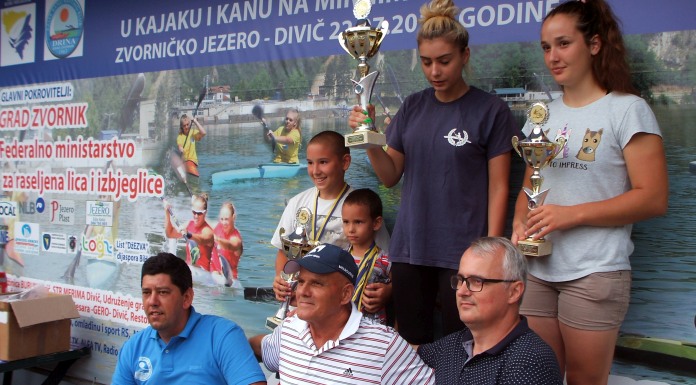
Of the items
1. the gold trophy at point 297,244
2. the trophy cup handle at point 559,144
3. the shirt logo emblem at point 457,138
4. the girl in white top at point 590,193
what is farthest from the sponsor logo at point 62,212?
the trophy cup handle at point 559,144

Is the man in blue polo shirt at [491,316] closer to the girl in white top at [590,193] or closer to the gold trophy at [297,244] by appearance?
the girl in white top at [590,193]

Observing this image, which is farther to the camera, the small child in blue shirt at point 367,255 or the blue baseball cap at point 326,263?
the small child in blue shirt at point 367,255

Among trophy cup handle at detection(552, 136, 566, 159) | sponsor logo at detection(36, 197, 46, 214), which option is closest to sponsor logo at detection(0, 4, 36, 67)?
sponsor logo at detection(36, 197, 46, 214)

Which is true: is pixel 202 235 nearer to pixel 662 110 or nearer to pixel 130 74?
pixel 130 74

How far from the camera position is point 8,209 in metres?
5.69

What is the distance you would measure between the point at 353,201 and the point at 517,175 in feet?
2.52

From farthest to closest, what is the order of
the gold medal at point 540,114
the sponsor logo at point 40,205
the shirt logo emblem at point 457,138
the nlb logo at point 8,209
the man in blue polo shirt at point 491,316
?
the nlb logo at point 8,209 → the sponsor logo at point 40,205 → the shirt logo emblem at point 457,138 → the gold medal at point 540,114 → the man in blue polo shirt at point 491,316

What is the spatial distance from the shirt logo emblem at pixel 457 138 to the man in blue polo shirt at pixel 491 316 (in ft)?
2.12

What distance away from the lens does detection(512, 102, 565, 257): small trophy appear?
2.49 metres

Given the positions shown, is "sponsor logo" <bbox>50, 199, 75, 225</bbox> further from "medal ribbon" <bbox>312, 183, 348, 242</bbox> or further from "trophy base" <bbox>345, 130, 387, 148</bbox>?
"trophy base" <bbox>345, 130, 387, 148</bbox>

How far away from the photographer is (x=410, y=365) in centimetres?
236

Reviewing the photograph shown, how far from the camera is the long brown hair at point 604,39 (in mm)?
2486

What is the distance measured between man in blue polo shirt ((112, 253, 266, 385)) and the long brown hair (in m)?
1.74

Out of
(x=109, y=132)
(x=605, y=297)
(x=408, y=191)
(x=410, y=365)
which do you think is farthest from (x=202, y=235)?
(x=605, y=297)
